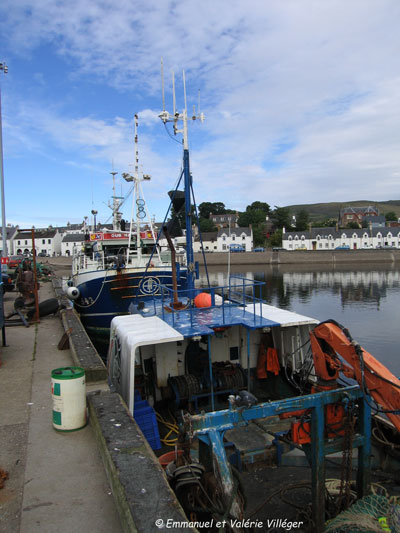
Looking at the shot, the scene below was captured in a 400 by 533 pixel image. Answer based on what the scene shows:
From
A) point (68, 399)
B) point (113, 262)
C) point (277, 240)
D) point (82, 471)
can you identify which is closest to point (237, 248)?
point (277, 240)

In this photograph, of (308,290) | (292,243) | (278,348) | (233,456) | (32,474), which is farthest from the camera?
(292,243)

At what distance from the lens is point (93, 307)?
1866 cm

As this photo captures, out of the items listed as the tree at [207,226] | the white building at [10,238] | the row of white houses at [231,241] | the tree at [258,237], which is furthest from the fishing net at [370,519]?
the tree at [207,226]

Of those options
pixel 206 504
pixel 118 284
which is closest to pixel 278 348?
pixel 206 504

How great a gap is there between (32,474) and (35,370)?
15.0 feet

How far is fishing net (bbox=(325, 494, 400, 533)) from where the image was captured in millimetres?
4715

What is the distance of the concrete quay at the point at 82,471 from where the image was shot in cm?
380

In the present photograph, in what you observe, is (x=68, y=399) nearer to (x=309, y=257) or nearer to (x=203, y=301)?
(x=203, y=301)

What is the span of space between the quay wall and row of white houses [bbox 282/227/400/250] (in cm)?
2126

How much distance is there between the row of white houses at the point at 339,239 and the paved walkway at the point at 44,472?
103 m

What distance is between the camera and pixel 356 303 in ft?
116

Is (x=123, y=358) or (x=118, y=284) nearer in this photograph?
(x=123, y=358)

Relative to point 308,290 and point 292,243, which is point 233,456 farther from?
point 292,243

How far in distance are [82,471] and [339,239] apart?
11032 cm
